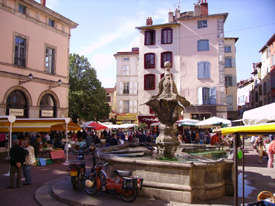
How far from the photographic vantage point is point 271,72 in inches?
1414

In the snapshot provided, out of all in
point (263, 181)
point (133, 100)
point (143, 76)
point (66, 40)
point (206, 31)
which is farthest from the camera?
point (133, 100)

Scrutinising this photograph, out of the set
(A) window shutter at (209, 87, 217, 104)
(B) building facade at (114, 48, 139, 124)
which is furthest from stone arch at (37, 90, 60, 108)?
(B) building facade at (114, 48, 139, 124)

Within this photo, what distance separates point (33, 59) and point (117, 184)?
18.8 m

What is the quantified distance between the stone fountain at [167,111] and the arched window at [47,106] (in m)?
16.5

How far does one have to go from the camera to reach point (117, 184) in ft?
Answer: 20.3

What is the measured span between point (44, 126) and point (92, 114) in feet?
71.7

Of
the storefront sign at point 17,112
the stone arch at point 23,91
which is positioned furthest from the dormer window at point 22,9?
the storefront sign at point 17,112

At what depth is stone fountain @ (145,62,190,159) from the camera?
28.4 feet

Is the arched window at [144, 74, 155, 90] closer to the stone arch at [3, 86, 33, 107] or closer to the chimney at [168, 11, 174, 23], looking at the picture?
the chimney at [168, 11, 174, 23]

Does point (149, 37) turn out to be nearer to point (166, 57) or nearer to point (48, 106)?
point (166, 57)

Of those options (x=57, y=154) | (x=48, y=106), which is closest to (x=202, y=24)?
(x=48, y=106)

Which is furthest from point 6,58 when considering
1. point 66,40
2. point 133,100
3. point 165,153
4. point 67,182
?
point 133,100

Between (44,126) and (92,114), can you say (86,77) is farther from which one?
(44,126)

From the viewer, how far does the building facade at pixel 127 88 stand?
141ft
